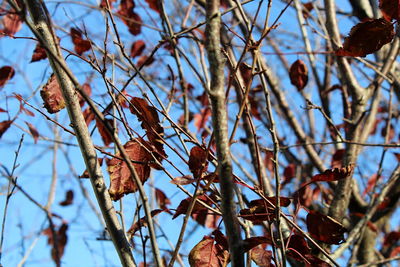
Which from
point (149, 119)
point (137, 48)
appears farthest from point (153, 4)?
point (149, 119)

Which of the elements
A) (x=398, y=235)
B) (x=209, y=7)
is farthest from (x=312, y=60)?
(x=209, y=7)

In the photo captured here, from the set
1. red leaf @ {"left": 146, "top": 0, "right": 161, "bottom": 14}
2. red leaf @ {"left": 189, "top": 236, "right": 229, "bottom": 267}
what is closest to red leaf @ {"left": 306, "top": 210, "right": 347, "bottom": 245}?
red leaf @ {"left": 189, "top": 236, "right": 229, "bottom": 267}

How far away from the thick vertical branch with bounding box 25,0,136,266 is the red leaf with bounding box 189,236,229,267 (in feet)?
0.46

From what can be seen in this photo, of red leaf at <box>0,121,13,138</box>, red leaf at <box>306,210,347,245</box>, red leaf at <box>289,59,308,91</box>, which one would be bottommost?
red leaf at <box>306,210,347,245</box>

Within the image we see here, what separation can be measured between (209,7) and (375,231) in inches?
76.3

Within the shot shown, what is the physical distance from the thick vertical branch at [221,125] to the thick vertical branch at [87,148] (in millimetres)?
288

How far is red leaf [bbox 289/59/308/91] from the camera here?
2.01 meters

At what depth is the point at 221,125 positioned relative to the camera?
765 millimetres

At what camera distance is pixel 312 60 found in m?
2.66

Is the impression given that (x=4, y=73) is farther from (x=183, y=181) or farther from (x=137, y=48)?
(x=183, y=181)

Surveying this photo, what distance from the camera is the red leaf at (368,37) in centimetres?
107

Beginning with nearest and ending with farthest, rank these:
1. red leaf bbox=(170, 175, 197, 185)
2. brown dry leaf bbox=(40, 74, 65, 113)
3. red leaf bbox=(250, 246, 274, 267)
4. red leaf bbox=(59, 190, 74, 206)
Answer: red leaf bbox=(170, 175, 197, 185), red leaf bbox=(250, 246, 274, 267), brown dry leaf bbox=(40, 74, 65, 113), red leaf bbox=(59, 190, 74, 206)

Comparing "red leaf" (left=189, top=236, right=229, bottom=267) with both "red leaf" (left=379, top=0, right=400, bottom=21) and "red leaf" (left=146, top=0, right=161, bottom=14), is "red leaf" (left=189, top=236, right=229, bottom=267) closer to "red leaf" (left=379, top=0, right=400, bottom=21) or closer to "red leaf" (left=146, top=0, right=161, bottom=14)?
"red leaf" (left=379, top=0, right=400, bottom=21)

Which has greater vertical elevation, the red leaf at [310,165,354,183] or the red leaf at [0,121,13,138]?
the red leaf at [0,121,13,138]
